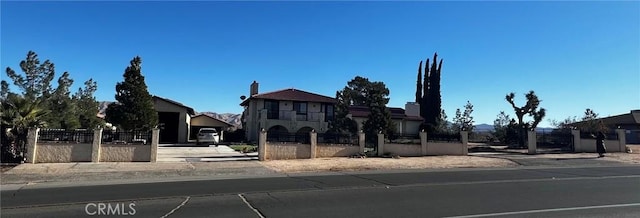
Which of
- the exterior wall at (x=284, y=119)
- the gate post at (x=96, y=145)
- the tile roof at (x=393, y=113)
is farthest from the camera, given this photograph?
the tile roof at (x=393, y=113)

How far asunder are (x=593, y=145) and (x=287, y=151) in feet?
72.0

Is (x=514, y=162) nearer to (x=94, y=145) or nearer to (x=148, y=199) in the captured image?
(x=148, y=199)

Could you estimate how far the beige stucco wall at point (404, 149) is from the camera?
25.7 m

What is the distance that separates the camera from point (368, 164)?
20.7m

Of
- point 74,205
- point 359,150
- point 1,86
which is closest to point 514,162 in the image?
point 359,150

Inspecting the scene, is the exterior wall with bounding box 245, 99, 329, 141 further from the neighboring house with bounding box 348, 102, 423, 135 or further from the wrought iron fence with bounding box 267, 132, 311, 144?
Result: the wrought iron fence with bounding box 267, 132, 311, 144

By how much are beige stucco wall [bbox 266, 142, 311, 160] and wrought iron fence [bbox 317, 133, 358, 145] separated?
1088mm

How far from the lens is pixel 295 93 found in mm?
44250

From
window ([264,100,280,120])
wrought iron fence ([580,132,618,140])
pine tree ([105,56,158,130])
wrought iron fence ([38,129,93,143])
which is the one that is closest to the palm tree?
wrought iron fence ([38,129,93,143])

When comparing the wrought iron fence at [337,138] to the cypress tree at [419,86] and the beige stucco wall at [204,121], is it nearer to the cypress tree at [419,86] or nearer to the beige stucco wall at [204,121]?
the beige stucco wall at [204,121]

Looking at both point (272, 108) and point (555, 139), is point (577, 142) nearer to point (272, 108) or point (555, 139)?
point (555, 139)

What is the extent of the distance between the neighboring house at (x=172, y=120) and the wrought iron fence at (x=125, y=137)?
55.6 ft

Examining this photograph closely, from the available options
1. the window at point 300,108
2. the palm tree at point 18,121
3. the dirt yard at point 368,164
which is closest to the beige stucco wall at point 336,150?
the dirt yard at point 368,164

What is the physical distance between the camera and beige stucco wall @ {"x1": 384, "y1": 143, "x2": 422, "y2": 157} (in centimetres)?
2569
